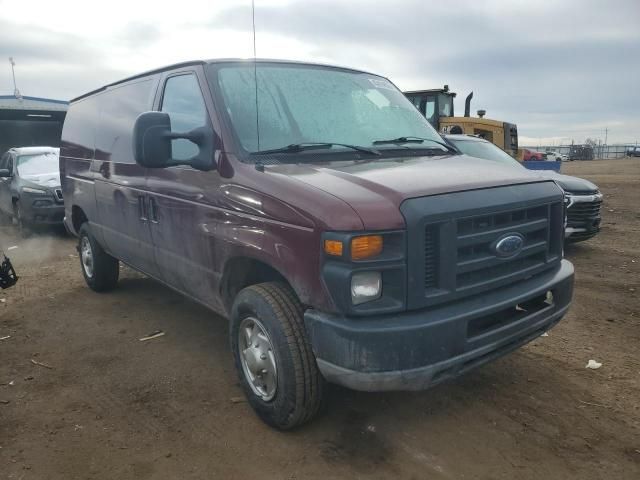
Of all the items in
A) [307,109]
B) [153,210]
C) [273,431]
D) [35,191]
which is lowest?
[273,431]

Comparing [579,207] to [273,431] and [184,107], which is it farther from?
[273,431]

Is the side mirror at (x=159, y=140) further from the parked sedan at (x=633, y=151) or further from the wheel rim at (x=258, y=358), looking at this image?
the parked sedan at (x=633, y=151)

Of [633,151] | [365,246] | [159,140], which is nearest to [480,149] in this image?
[159,140]

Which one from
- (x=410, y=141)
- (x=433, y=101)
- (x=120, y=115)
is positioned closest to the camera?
(x=410, y=141)

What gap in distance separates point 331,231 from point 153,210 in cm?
208

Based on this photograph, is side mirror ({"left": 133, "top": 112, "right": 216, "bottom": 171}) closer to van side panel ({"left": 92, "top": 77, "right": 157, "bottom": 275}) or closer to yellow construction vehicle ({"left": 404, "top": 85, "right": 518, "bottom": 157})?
van side panel ({"left": 92, "top": 77, "right": 157, "bottom": 275})

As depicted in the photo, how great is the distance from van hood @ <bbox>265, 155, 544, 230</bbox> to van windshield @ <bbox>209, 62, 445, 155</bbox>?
0.30m

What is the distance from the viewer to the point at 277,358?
9.23 feet

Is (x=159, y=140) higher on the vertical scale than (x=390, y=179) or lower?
higher

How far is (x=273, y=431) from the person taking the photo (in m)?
3.08

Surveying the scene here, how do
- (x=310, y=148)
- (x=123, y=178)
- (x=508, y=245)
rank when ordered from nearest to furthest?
(x=508, y=245), (x=310, y=148), (x=123, y=178)

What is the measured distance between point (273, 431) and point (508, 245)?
1713 millimetres

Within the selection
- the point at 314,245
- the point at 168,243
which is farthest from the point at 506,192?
the point at 168,243

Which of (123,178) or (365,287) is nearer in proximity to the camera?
(365,287)
